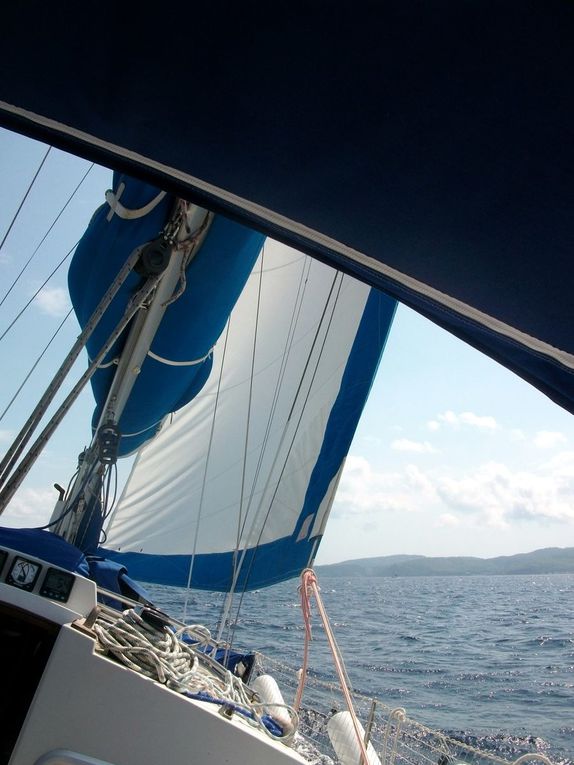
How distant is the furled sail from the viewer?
5902mm

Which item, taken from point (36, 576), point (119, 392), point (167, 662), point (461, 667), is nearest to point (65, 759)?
point (167, 662)

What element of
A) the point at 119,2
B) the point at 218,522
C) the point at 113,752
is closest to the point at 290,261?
the point at 218,522

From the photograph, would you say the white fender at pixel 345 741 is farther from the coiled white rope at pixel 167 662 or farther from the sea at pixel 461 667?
the coiled white rope at pixel 167 662

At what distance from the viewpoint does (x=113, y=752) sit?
1.63 metres

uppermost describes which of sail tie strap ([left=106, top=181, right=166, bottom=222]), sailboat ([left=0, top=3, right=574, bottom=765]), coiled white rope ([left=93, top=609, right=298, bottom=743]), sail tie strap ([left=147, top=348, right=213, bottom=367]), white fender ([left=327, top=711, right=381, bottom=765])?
sail tie strap ([left=106, top=181, right=166, bottom=222])

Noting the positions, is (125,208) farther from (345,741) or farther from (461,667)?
(461,667)

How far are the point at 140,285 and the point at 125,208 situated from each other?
1.28ft

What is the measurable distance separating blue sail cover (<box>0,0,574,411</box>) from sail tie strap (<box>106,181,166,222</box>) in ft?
5.86

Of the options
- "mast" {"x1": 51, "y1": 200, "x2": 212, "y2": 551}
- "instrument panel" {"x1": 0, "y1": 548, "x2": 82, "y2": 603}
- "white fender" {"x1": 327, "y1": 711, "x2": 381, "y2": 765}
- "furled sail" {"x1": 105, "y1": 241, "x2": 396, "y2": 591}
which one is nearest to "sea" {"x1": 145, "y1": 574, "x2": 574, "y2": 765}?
"white fender" {"x1": 327, "y1": 711, "x2": 381, "y2": 765}

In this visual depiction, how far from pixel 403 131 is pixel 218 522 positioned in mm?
5630

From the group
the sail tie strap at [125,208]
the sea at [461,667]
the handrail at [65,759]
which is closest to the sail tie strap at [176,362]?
the sail tie strap at [125,208]

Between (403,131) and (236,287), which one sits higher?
(236,287)

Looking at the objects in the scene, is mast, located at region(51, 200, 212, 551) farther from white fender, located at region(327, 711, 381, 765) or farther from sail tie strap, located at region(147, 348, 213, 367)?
white fender, located at region(327, 711, 381, 765)

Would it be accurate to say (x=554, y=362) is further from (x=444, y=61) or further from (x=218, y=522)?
(x=218, y=522)
